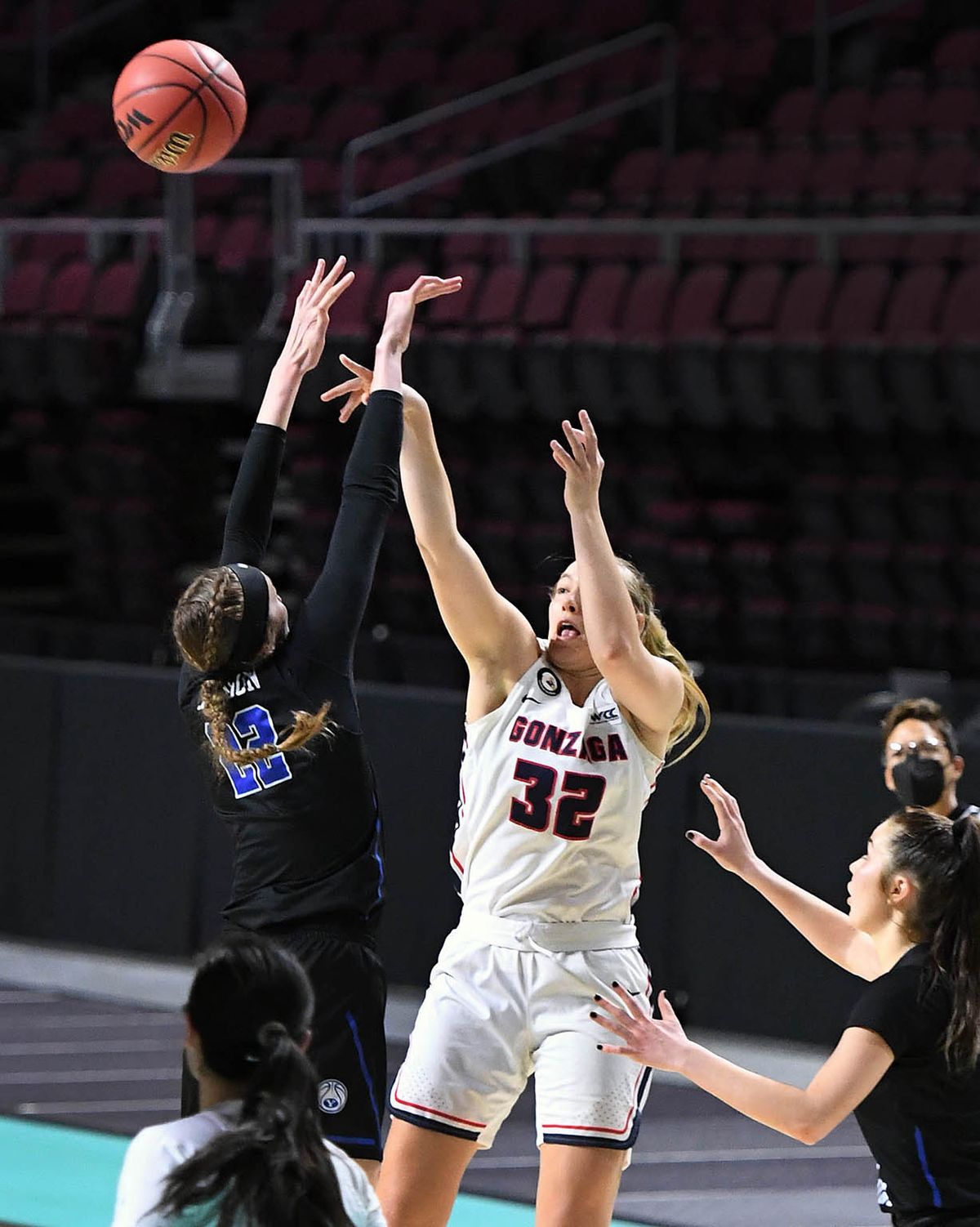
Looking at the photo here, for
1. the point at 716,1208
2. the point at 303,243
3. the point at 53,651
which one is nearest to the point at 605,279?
the point at 303,243

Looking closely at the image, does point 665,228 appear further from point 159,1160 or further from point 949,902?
point 159,1160

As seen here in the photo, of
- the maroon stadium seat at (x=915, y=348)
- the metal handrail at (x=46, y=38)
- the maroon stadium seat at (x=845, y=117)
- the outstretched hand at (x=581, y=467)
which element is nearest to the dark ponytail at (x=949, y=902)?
the outstretched hand at (x=581, y=467)

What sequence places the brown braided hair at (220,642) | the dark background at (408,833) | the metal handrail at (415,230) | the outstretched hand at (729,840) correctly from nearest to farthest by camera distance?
the brown braided hair at (220,642) < the outstretched hand at (729,840) < the dark background at (408,833) < the metal handrail at (415,230)

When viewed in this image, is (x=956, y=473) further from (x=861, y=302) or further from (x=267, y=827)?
(x=267, y=827)

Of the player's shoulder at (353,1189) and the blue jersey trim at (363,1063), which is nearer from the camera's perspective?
the player's shoulder at (353,1189)

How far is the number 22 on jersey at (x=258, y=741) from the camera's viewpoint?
11.7 feet

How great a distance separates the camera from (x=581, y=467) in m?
3.69

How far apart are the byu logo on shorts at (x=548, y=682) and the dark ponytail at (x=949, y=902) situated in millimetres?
954

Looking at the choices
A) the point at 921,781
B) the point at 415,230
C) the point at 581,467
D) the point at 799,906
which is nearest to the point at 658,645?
the point at 581,467

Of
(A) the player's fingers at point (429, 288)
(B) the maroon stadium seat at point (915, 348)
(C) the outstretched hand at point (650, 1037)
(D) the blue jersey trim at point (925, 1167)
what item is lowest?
(D) the blue jersey trim at point (925, 1167)

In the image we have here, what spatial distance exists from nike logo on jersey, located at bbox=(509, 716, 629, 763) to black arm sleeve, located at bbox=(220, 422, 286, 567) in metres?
0.62

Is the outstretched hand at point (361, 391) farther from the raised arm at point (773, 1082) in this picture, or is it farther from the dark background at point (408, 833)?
the dark background at point (408, 833)

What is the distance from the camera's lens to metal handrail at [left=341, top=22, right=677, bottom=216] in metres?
12.4

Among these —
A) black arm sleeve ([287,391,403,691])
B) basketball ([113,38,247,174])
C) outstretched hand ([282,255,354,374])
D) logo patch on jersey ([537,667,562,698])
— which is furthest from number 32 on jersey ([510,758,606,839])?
basketball ([113,38,247,174])
